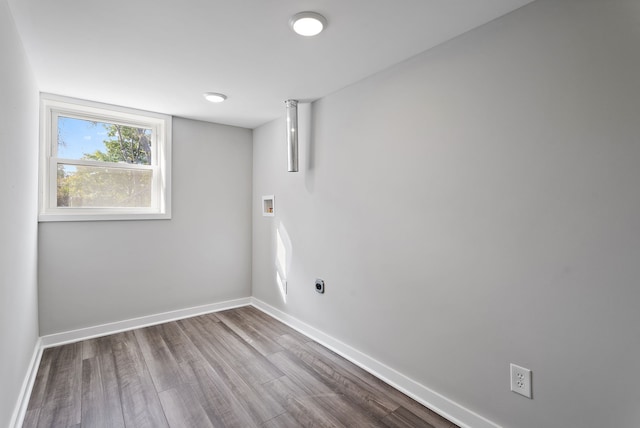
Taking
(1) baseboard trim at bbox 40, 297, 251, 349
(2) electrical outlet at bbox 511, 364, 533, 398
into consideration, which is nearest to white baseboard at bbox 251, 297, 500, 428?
(2) electrical outlet at bbox 511, 364, 533, 398

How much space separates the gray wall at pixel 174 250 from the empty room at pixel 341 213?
0.08 feet

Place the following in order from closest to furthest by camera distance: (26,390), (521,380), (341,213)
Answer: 1. (521,380)
2. (26,390)
3. (341,213)

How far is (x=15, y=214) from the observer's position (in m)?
1.78

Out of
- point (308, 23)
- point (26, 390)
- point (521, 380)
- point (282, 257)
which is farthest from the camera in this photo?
point (282, 257)

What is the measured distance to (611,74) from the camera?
1.28 m

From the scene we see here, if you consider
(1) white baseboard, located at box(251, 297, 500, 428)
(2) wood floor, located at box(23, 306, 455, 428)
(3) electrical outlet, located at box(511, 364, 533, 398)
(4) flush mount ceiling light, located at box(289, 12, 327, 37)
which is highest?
(4) flush mount ceiling light, located at box(289, 12, 327, 37)

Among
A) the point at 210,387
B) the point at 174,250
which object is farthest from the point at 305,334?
the point at 174,250

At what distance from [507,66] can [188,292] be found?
343 centimetres

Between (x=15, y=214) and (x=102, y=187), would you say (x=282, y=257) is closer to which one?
(x=102, y=187)

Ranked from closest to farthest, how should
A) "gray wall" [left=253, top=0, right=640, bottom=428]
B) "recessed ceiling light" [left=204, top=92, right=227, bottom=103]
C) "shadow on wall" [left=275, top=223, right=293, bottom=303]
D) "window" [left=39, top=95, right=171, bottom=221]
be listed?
"gray wall" [left=253, top=0, right=640, bottom=428], "recessed ceiling light" [left=204, top=92, right=227, bottom=103], "window" [left=39, top=95, right=171, bottom=221], "shadow on wall" [left=275, top=223, right=293, bottom=303]

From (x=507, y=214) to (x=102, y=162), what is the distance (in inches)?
133

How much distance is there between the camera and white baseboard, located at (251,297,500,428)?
68.6 inches

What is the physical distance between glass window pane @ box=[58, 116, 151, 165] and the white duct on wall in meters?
1.61

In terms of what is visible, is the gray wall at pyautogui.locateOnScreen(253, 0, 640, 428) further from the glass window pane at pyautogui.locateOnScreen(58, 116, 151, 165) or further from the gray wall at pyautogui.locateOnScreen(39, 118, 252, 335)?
the glass window pane at pyautogui.locateOnScreen(58, 116, 151, 165)
